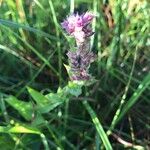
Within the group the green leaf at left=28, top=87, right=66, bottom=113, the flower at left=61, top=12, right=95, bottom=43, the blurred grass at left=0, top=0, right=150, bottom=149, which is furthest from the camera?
the blurred grass at left=0, top=0, right=150, bottom=149

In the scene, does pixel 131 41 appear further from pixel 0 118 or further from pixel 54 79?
pixel 0 118

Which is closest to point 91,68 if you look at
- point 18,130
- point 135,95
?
point 135,95

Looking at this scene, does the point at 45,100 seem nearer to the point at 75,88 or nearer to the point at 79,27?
the point at 75,88

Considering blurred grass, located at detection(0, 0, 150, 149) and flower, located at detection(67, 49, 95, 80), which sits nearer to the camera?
flower, located at detection(67, 49, 95, 80)

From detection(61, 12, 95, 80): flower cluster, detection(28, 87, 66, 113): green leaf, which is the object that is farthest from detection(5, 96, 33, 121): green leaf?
detection(61, 12, 95, 80): flower cluster

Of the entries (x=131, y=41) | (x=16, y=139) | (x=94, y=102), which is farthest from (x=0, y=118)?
(x=131, y=41)

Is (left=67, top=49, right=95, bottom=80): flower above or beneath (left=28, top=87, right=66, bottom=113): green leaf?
above

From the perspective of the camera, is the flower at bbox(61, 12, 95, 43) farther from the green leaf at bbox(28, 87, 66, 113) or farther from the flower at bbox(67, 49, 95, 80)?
the green leaf at bbox(28, 87, 66, 113)
